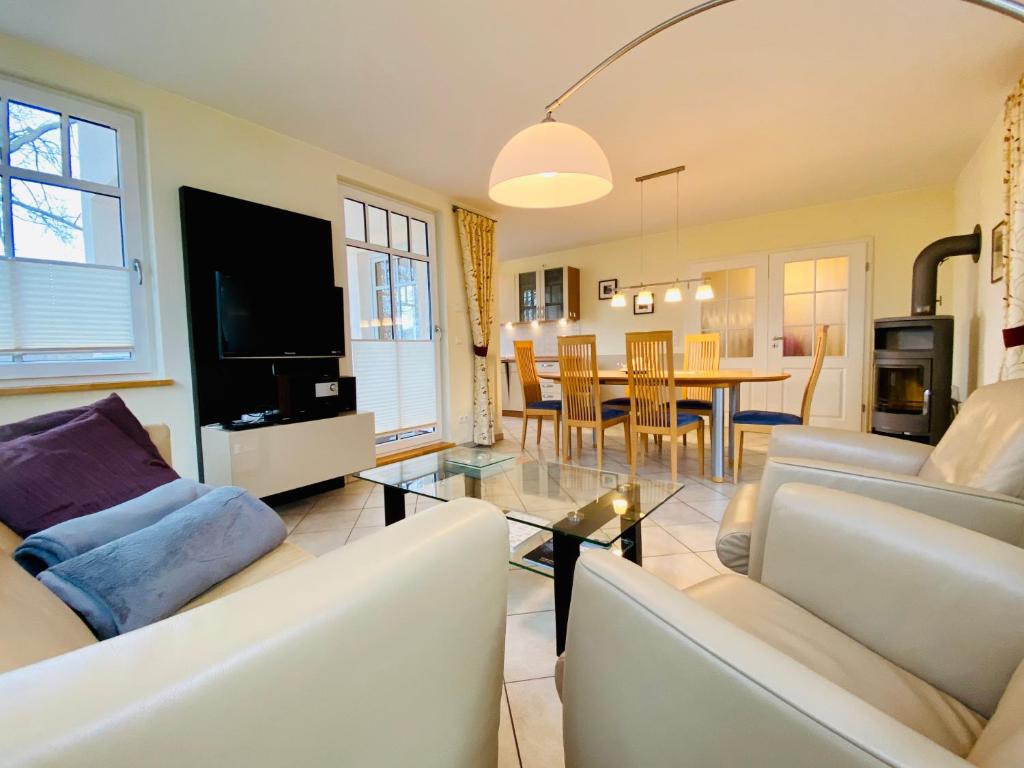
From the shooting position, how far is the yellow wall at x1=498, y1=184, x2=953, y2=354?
13.6 feet

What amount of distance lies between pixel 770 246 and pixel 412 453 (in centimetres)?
433

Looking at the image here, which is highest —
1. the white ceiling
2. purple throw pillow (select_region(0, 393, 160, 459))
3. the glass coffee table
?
the white ceiling

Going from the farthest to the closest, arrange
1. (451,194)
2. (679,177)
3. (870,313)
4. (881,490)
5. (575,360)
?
(870,313) → (451,194) → (679,177) → (575,360) → (881,490)

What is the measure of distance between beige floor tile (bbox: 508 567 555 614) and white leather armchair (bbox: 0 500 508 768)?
1009mm

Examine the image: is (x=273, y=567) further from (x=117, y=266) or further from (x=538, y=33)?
(x=538, y=33)

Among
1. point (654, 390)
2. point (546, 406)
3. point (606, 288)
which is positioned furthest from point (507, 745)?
point (606, 288)

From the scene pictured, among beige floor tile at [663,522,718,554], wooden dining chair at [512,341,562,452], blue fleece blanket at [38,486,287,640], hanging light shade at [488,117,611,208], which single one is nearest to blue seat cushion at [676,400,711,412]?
wooden dining chair at [512,341,562,452]

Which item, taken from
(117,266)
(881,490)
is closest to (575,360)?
(881,490)

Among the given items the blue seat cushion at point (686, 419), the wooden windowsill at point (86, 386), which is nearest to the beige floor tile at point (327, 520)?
the wooden windowsill at point (86, 386)

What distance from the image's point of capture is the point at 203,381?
256cm

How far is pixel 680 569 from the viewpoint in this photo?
187 centimetres

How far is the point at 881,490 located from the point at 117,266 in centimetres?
339

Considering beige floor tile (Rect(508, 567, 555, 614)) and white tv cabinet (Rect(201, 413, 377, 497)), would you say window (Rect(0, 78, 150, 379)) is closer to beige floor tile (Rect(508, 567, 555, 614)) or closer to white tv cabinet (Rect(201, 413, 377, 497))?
white tv cabinet (Rect(201, 413, 377, 497))

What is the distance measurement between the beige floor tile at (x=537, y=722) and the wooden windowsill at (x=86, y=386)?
7.84ft
